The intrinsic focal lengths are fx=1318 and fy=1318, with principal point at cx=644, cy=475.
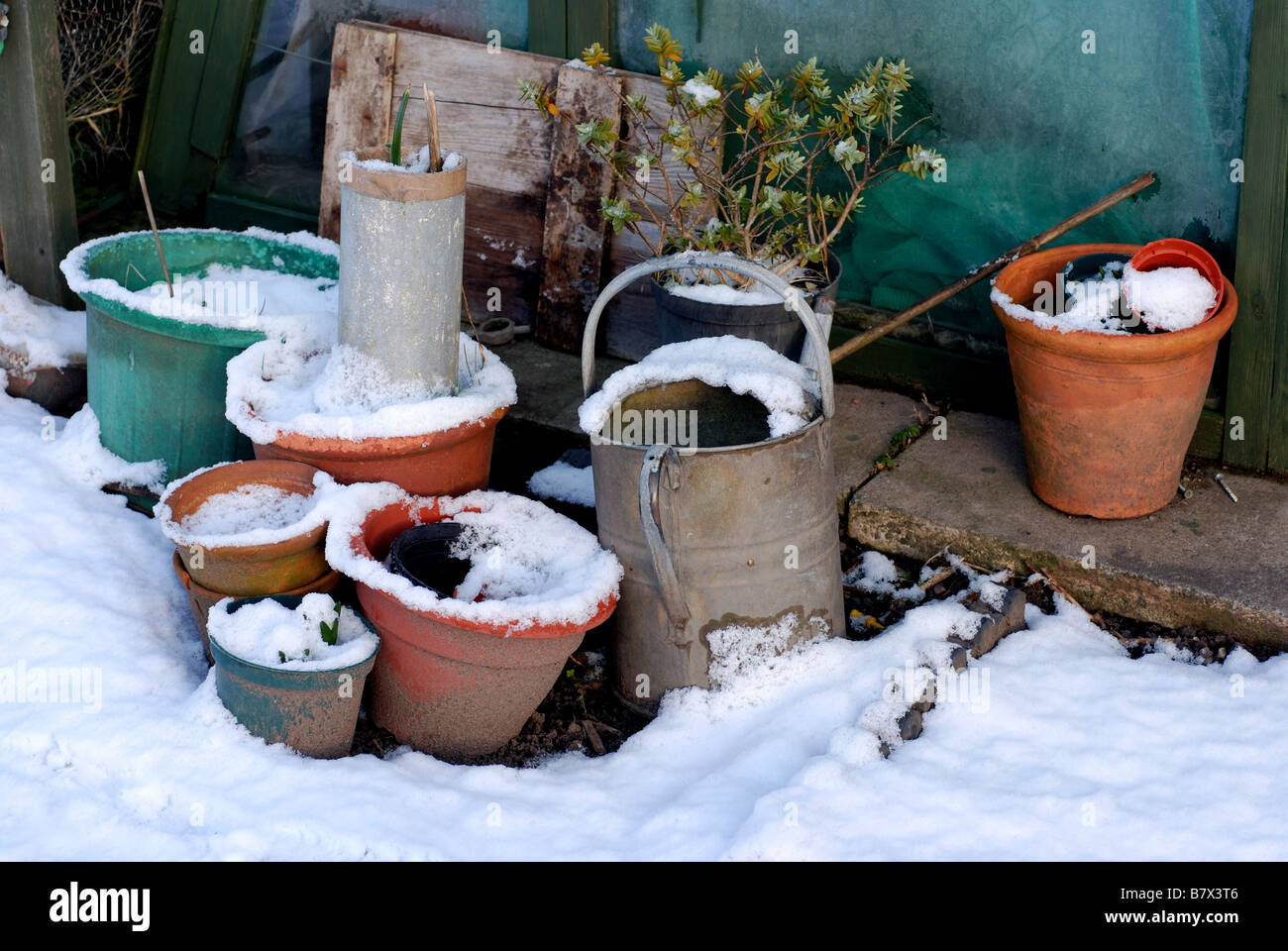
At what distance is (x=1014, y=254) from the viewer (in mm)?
3762

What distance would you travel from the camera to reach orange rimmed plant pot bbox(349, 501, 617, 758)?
9.61 ft

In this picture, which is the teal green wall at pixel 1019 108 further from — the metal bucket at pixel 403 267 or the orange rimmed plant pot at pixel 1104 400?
the metal bucket at pixel 403 267

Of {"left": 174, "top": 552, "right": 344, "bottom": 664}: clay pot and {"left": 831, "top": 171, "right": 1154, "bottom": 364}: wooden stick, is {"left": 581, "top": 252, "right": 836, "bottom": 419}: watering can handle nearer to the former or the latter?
{"left": 831, "top": 171, "right": 1154, "bottom": 364}: wooden stick

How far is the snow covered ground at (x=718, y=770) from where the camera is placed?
269 cm

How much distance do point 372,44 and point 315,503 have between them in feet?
7.06

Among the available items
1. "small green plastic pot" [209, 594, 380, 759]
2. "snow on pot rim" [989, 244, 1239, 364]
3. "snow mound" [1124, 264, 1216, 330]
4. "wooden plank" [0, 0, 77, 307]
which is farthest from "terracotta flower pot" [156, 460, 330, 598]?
"snow mound" [1124, 264, 1216, 330]

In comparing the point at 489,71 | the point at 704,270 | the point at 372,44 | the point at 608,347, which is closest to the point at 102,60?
the point at 372,44

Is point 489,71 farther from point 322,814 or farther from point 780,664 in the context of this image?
point 322,814

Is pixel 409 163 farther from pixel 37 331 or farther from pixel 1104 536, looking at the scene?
pixel 1104 536

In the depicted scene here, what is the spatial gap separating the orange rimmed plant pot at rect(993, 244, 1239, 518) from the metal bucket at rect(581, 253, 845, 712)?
719 mm

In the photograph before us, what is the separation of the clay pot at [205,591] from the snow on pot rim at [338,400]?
1.16 ft

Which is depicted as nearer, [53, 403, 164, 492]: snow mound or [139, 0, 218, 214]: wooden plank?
[53, 403, 164, 492]: snow mound

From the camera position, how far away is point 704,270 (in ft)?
12.8

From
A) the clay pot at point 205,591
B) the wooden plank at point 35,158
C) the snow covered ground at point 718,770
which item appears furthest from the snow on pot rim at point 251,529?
the wooden plank at point 35,158
